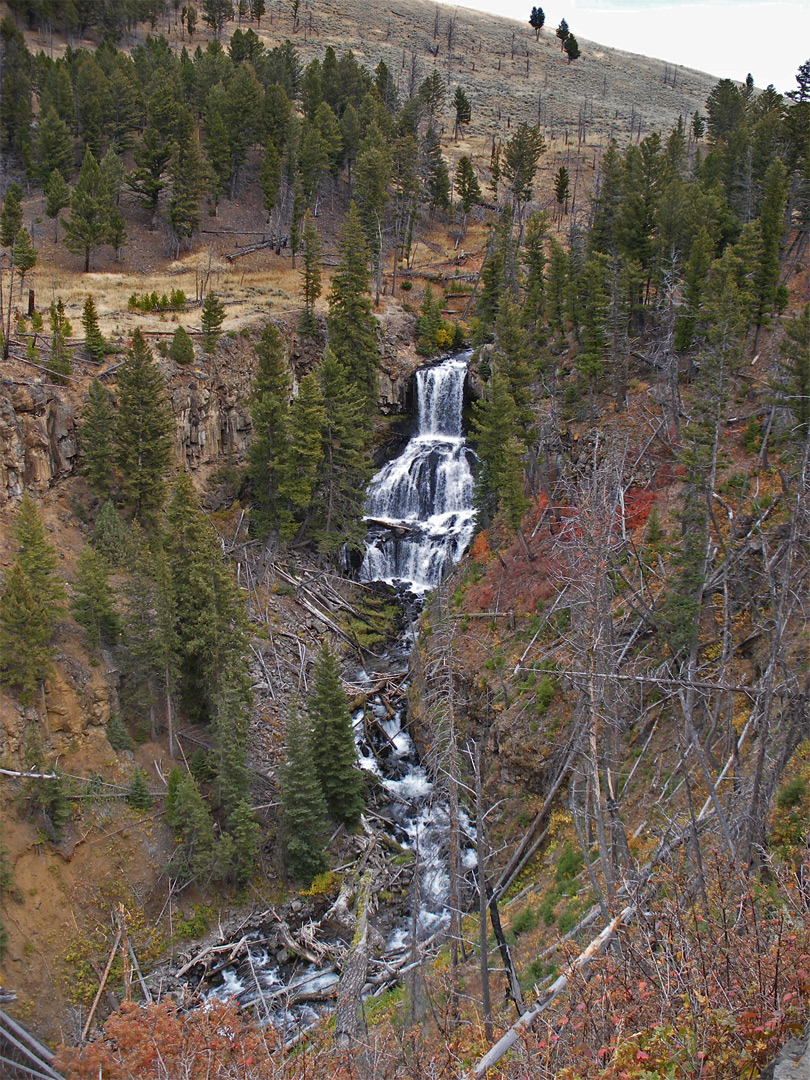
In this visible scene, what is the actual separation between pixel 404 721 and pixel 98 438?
64.4 ft

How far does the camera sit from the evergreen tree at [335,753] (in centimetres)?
2789

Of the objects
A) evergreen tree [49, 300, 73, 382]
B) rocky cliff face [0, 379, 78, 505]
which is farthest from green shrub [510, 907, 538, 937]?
evergreen tree [49, 300, 73, 382]

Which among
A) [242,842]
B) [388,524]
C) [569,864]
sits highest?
[388,524]

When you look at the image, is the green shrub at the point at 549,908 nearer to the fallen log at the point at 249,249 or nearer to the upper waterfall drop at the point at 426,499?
the upper waterfall drop at the point at 426,499

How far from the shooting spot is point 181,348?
40906 millimetres

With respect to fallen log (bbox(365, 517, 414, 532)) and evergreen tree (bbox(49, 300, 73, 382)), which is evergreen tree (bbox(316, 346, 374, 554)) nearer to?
fallen log (bbox(365, 517, 414, 532))

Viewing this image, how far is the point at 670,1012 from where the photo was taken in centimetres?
750

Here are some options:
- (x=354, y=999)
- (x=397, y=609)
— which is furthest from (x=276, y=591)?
(x=354, y=999)

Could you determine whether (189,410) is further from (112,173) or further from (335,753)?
(112,173)

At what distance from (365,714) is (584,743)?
1920 cm

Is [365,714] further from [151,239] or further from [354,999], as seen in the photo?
[151,239]

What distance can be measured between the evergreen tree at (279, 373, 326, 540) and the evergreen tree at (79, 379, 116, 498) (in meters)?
8.76

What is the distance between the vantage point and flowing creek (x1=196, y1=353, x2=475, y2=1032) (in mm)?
22594

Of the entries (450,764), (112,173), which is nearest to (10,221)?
(112,173)
